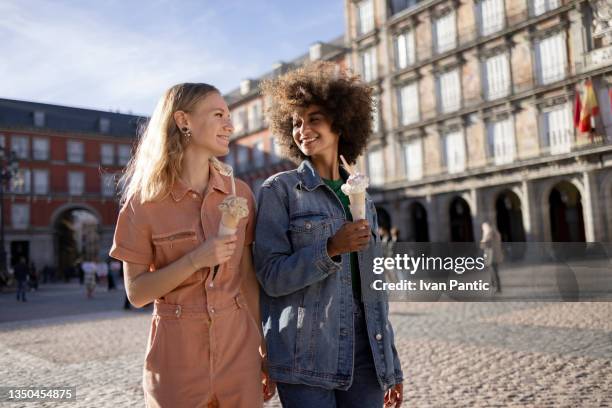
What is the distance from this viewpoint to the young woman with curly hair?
193cm

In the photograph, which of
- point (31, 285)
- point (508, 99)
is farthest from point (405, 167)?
point (31, 285)

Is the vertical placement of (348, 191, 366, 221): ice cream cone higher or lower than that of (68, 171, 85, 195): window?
lower

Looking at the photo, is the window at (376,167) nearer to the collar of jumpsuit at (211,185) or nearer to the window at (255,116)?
the window at (255,116)

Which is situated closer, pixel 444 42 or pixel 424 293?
pixel 424 293

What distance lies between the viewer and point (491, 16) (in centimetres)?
2420

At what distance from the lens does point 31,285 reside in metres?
25.3

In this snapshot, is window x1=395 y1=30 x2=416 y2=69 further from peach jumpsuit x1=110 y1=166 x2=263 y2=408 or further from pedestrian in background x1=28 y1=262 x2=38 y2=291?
peach jumpsuit x1=110 y1=166 x2=263 y2=408

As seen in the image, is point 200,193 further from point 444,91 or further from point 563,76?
point 444,91

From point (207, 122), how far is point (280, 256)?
1.84 feet

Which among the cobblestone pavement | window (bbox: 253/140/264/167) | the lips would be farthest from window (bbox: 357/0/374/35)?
the lips

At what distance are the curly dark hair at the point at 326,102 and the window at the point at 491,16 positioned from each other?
79.1 ft

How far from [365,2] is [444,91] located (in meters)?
7.54

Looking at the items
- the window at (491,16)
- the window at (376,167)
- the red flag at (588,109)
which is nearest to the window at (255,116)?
the window at (376,167)

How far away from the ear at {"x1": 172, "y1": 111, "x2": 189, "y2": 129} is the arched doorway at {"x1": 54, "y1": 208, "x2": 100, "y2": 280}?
37.9 metres
